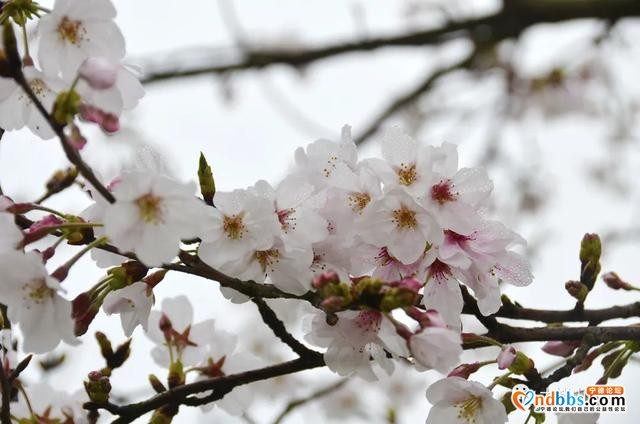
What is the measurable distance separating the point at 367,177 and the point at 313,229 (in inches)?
5.4

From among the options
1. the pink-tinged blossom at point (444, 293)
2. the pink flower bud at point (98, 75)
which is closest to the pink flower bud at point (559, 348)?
the pink-tinged blossom at point (444, 293)

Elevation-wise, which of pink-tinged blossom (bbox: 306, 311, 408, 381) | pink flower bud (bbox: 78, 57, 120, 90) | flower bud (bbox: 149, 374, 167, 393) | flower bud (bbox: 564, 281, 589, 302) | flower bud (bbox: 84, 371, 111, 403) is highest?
flower bud (bbox: 564, 281, 589, 302)

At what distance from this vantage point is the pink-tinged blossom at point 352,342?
1.25 metres

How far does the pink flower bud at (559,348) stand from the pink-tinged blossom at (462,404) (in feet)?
0.70

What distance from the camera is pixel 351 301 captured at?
1.11 meters

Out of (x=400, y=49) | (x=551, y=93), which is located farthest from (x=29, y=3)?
(x=551, y=93)

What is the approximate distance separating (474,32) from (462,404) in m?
3.50

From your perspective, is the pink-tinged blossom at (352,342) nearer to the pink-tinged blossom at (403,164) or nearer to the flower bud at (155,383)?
the pink-tinged blossom at (403,164)

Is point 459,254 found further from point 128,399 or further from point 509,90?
point 509,90

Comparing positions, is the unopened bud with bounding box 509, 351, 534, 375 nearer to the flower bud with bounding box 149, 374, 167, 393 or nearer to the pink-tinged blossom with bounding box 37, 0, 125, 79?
the flower bud with bounding box 149, 374, 167, 393

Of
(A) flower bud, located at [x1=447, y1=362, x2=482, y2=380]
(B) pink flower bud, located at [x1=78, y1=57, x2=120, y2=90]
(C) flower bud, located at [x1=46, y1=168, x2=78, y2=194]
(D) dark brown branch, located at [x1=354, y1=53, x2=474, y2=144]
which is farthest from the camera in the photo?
(D) dark brown branch, located at [x1=354, y1=53, x2=474, y2=144]

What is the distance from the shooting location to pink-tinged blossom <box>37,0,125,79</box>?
128 centimetres

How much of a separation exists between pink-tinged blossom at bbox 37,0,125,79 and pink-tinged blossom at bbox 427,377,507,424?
85 centimetres

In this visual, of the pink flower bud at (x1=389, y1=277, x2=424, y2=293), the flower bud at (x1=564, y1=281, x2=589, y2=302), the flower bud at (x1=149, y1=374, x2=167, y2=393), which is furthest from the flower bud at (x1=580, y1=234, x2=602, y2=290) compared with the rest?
the flower bud at (x1=149, y1=374, x2=167, y2=393)
